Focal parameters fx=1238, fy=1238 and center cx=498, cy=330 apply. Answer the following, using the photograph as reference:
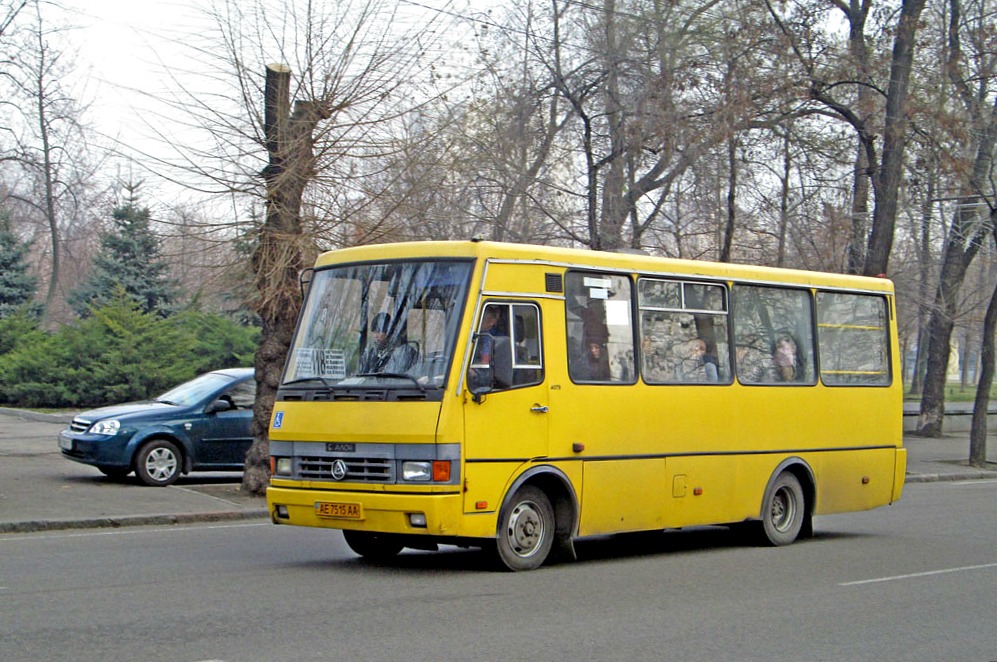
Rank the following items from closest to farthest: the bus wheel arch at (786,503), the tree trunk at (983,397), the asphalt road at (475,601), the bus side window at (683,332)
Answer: the asphalt road at (475,601) < the bus side window at (683,332) < the bus wheel arch at (786,503) < the tree trunk at (983,397)

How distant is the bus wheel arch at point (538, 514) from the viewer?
10.6 m

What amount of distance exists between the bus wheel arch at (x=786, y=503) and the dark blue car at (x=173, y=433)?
811 cm

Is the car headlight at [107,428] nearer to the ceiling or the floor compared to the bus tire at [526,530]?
nearer to the ceiling

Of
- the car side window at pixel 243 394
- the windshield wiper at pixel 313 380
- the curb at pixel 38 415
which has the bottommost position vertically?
the curb at pixel 38 415

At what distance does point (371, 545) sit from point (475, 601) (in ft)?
9.09

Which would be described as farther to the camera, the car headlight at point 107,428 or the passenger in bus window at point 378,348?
the car headlight at point 107,428

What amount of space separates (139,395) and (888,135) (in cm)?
→ 1859

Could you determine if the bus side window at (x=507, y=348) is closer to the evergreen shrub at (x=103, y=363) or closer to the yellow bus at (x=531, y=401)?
the yellow bus at (x=531, y=401)

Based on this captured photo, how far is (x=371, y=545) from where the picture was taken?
11.7 meters

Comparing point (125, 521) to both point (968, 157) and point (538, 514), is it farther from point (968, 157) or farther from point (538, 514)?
point (968, 157)

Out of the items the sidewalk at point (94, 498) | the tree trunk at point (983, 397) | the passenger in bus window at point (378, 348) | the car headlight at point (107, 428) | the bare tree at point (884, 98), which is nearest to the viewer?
the passenger in bus window at point (378, 348)

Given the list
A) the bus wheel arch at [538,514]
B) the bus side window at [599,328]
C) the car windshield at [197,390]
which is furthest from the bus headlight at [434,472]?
the car windshield at [197,390]

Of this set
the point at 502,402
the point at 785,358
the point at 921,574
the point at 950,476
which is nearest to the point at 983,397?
the point at 950,476

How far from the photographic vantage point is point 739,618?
345 inches
